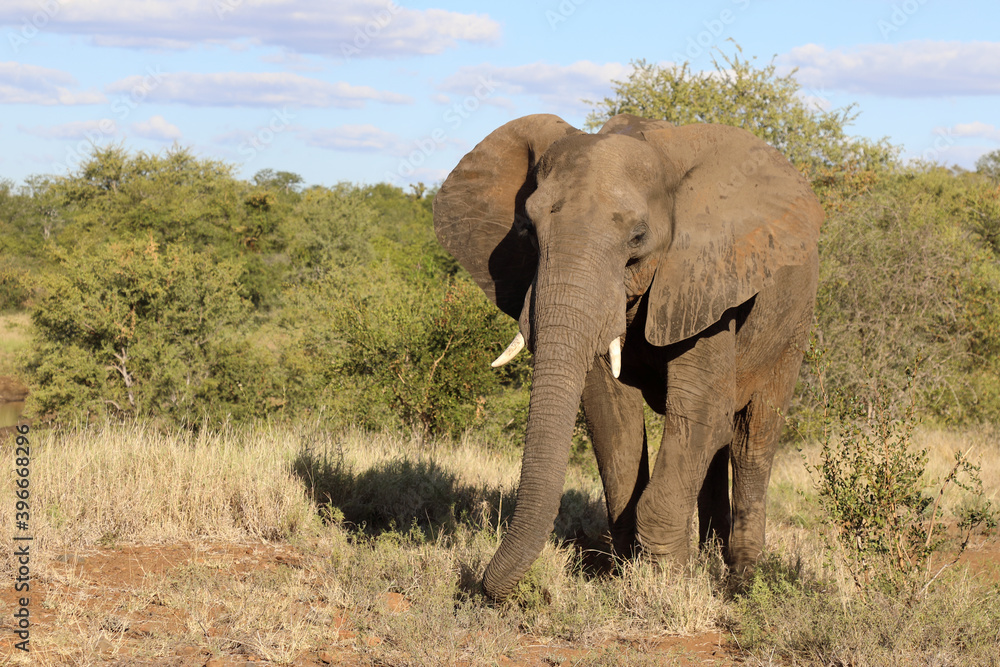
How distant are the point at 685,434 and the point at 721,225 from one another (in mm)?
1218

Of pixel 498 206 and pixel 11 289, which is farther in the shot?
pixel 11 289

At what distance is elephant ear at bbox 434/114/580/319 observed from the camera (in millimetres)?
5961

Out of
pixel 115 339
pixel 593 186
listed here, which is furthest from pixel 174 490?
pixel 115 339

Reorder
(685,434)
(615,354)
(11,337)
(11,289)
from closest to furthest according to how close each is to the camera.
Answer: (615,354) → (685,434) → (11,337) → (11,289)

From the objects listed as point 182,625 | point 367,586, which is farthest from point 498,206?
point 182,625

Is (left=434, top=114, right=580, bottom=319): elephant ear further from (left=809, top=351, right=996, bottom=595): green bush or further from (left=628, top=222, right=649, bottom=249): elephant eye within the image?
(left=809, top=351, right=996, bottom=595): green bush

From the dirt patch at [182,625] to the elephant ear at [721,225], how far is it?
1.67 m

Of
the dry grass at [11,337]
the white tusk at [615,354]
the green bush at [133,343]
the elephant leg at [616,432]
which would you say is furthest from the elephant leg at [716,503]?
the dry grass at [11,337]

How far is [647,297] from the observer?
521 cm

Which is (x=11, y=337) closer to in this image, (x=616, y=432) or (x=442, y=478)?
(x=442, y=478)

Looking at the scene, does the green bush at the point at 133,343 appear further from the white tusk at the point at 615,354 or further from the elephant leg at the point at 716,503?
the white tusk at the point at 615,354

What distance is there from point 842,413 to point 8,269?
3791 centimetres

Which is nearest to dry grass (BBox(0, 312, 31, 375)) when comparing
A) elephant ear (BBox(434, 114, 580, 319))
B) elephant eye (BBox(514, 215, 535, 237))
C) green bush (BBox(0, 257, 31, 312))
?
green bush (BBox(0, 257, 31, 312))

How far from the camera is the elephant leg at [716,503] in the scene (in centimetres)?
695
